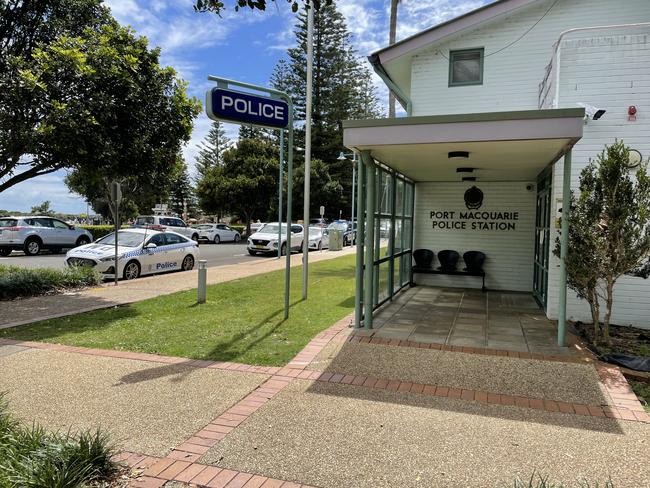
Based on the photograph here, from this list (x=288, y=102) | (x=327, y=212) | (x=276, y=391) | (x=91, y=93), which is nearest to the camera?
(x=276, y=391)

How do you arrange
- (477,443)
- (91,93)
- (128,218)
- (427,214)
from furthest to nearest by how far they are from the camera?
(128,218) → (427,214) → (91,93) → (477,443)

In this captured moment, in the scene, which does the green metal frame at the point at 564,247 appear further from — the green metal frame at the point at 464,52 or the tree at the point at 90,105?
the tree at the point at 90,105

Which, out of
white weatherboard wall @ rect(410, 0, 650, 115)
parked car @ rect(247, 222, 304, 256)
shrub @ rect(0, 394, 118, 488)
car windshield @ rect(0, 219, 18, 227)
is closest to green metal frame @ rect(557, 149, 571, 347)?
white weatherboard wall @ rect(410, 0, 650, 115)

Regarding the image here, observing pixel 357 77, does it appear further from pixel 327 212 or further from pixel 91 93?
pixel 91 93

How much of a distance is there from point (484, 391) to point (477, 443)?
113 cm

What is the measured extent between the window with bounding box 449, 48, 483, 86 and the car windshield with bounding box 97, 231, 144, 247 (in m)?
9.23

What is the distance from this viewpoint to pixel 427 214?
11.2 m

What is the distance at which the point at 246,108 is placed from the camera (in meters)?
6.71

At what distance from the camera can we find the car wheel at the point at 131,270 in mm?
12714

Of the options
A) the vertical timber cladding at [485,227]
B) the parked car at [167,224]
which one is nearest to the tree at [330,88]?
the parked car at [167,224]

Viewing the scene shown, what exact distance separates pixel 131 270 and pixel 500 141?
34.1 ft

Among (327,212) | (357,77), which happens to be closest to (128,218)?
(327,212)

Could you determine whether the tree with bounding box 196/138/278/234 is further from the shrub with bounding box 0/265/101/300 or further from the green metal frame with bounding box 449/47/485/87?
the green metal frame with bounding box 449/47/485/87

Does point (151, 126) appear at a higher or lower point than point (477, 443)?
higher
